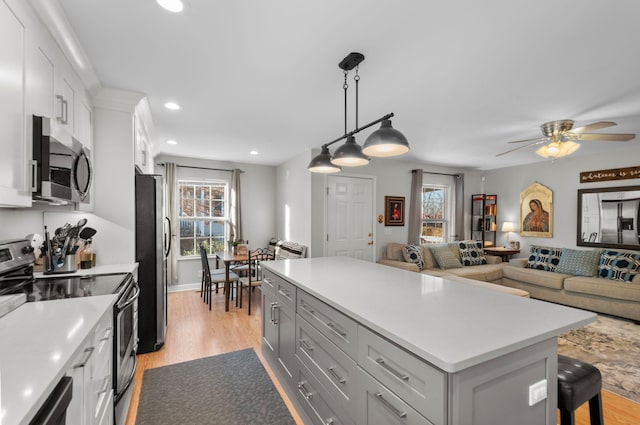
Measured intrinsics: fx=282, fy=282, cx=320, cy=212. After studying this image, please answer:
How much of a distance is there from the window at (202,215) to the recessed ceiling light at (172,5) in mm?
4246

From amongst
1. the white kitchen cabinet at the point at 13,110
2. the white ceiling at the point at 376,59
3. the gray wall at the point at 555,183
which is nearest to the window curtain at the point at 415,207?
the gray wall at the point at 555,183

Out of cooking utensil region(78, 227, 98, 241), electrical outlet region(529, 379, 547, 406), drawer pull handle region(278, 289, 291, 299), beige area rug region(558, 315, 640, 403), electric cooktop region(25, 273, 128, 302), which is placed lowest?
beige area rug region(558, 315, 640, 403)

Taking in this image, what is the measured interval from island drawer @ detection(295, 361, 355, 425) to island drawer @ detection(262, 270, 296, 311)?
1.40 ft

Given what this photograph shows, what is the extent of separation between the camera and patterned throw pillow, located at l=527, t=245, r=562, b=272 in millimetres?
4863

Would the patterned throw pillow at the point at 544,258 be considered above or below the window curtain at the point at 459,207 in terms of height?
below

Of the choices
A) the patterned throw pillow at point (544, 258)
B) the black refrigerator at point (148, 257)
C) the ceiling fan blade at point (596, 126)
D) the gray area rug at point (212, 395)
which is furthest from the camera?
the patterned throw pillow at point (544, 258)

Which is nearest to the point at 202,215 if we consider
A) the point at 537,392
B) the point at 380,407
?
the point at 380,407

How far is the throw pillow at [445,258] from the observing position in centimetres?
514

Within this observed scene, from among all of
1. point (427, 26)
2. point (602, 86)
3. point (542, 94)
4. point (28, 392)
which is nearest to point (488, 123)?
point (542, 94)

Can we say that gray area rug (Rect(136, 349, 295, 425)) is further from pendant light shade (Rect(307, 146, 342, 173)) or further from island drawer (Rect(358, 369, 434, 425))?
pendant light shade (Rect(307, 146, 342, 173))

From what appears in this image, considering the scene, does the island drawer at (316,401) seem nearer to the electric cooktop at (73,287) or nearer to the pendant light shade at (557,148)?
the electric cooktop at (73,287)

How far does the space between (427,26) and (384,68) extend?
1.64 feet

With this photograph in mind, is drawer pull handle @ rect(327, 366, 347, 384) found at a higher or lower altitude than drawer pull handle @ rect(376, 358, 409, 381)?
lower

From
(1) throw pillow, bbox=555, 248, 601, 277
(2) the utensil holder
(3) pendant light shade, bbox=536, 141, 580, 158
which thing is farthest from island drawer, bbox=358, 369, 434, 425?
(1) throw pillow, bbox=555, 248, 601, 277
